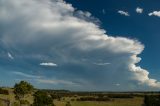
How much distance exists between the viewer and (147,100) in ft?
361

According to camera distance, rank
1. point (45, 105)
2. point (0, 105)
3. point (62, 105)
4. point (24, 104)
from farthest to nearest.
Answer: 1. point (62, 105)
2. point (24, 104)
3. point (45, 105)
4. point (0, 105)

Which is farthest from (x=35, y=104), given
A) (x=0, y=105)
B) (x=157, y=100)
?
(x=157, y=100)

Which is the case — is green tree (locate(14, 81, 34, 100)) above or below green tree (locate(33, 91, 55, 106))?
above

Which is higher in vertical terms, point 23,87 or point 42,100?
point 23,87

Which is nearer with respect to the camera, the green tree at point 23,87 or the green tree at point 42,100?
the green tree at point 42,100

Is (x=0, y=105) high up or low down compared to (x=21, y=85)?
down

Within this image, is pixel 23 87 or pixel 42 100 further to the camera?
Answer: pixel 23 87

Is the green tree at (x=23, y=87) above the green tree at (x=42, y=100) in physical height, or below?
above

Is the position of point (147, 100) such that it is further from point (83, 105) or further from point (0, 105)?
point (0, 105)

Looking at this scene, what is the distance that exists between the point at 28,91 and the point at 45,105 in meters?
27.6

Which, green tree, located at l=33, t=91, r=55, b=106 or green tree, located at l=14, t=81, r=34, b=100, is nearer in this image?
green tree, located at l=33, t=91, r=55, b=106

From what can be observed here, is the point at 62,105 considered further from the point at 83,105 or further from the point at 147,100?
the point at 147,100

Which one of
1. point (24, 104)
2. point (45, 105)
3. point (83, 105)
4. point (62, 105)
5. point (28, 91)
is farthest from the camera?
point (83, 105)

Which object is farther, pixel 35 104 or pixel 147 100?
pixel 147 100
